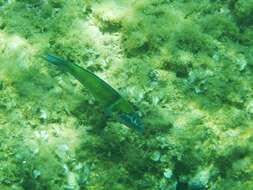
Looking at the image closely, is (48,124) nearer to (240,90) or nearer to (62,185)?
(62,185)

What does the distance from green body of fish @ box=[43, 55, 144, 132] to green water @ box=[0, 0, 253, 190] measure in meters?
0.43

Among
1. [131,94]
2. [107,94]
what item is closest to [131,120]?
[107,94]

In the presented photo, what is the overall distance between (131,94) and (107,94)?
32.4 inches

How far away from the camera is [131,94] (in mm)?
5020

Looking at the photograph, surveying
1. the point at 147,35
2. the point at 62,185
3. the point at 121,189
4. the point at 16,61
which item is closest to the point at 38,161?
the point at 62,185

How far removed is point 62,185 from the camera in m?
4.30

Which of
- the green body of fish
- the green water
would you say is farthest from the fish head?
the green water

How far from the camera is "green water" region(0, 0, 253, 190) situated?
14.5 ft

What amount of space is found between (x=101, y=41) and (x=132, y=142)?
5.07 ft

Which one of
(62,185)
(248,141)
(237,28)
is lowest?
(62,185)

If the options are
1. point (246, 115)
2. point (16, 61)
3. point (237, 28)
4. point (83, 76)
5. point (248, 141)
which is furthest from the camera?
point (237, 28)

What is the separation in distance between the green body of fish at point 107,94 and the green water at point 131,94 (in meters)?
0.43

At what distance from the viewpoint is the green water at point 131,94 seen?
4414mm

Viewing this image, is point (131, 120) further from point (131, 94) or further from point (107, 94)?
point (131, 94)
